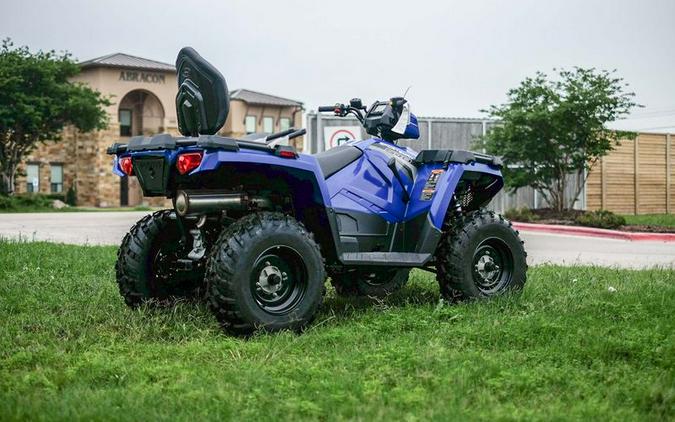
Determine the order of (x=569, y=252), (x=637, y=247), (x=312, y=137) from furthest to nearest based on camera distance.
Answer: (x=312, y=137)
(x=637, y=247)
(x=569, y=252)

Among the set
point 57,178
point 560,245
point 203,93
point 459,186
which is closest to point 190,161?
point 203,93

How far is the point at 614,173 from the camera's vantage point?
27.7 meters

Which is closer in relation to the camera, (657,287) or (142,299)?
(142,299)

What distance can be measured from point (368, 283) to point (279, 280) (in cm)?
177

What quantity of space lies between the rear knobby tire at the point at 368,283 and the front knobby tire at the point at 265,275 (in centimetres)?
131

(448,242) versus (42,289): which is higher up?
(448,242)

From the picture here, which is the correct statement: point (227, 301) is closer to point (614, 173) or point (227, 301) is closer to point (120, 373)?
point (120, 373)

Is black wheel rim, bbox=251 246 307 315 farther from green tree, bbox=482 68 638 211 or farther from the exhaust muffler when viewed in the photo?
green tree, bbox=482 68 638 211

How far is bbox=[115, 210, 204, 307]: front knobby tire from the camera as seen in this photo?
5797mm

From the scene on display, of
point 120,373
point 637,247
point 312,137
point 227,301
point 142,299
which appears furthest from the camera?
point 312,137

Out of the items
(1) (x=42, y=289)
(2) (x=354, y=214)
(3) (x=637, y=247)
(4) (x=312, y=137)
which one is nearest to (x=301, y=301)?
(2) (x=354, y=214)

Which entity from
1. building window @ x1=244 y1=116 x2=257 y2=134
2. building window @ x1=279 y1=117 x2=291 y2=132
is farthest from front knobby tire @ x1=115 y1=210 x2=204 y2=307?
building window @ x1=279 y1=117 x2=291 y2=132

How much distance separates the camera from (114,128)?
4459cm

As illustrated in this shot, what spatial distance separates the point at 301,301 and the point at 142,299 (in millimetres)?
1249
